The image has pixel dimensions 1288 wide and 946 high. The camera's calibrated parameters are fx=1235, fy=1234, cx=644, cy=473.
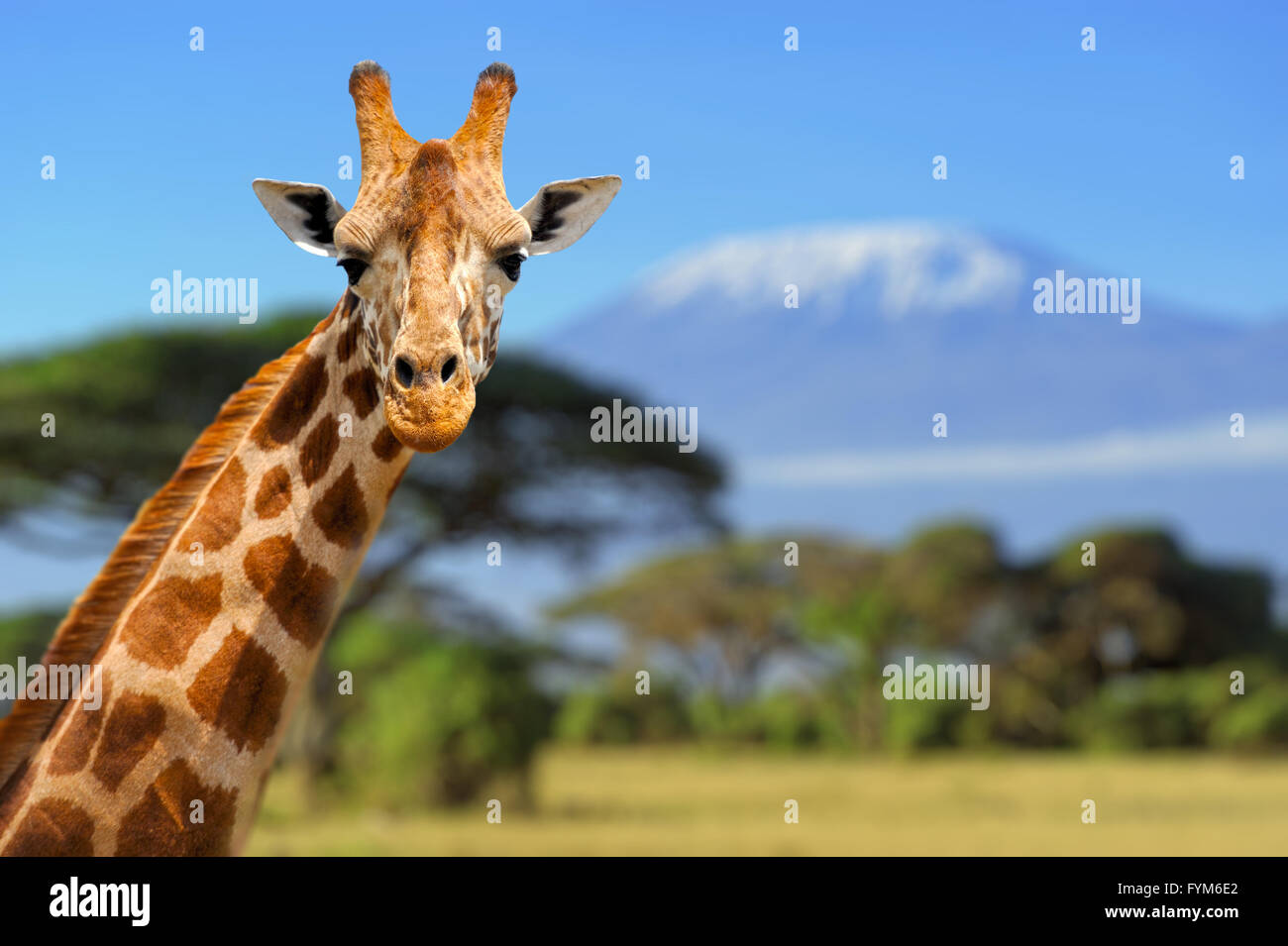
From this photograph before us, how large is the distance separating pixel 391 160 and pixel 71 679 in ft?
6.90

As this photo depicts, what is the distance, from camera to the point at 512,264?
4.12m

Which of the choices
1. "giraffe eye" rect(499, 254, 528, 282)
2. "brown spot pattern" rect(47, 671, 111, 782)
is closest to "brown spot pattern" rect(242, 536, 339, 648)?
"brown spot pattern" rect(47, 671, 111, 782)

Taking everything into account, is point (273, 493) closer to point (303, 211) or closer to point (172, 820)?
point (303, 211)

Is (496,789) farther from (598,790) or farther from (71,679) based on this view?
(71,679)

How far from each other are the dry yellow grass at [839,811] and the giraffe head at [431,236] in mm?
15246

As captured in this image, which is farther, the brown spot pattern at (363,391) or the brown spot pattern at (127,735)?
the brown spot pattern at (363,391)

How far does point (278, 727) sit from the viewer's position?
→ 4.29 meters

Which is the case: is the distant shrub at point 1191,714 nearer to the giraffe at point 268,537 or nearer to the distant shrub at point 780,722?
the distant shrub at point 780,722

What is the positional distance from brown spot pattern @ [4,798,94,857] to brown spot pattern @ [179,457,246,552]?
3.10 ft

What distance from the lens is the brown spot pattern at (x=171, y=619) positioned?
4180 millimetres

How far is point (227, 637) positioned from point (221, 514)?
0.44 m

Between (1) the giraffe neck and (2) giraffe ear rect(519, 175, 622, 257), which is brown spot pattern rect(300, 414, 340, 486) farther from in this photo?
(2) giraffe ear rect(519, 175, 622, 257)

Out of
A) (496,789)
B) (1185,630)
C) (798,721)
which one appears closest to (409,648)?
(496,789)

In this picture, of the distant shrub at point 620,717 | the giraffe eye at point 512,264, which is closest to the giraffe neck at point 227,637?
the giraffe eye at point 512,264
